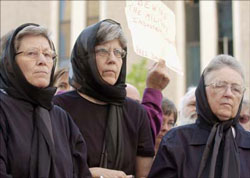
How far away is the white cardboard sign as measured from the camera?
12.0 feet

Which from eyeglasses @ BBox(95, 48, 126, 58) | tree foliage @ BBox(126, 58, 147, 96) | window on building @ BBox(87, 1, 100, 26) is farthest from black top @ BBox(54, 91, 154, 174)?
window on building @ BBox(87, 1, 100, 26)

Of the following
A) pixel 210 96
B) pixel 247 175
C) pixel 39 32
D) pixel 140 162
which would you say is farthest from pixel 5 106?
pixel 247 175

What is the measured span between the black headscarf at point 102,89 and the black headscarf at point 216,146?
0.48 metres

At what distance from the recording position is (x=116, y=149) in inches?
122

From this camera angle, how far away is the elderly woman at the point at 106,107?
3096 millimetres

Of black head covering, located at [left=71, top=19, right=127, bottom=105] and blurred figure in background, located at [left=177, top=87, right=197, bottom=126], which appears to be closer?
black head covering, located at [left=71, top=19, right=127, bottom=105]

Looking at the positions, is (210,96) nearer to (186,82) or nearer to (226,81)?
(226,81)

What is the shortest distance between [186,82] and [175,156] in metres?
16.6

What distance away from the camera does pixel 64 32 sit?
2191 centimetres

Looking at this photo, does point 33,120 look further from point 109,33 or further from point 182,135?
point 182,135

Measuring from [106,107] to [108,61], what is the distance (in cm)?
29

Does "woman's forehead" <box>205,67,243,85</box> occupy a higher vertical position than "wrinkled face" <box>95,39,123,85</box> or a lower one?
lower

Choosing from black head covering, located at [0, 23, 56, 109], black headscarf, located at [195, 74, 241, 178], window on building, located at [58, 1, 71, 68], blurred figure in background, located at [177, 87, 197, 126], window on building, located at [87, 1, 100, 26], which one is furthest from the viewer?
window on building, located at [58, 1, 71, 68]

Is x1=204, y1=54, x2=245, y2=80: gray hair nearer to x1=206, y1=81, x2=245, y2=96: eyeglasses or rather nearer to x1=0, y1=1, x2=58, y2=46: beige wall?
x1=206, y1=81, x2=245, y2=96: eyeglasses
